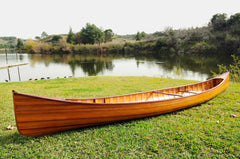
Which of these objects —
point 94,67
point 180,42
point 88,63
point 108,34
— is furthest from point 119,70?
point 108,34

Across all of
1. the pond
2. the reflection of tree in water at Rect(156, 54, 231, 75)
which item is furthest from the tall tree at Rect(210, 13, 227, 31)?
the pond

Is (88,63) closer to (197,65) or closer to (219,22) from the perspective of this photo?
(197,65)

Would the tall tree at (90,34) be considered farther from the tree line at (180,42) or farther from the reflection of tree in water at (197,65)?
the reflection of tree in water at (197,65)

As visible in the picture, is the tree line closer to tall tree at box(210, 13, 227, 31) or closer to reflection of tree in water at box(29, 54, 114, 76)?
tall tree at box(210, 13, 227, 31)

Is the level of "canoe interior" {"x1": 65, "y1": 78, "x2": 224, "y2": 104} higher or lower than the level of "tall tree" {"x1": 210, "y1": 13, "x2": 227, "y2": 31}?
lower

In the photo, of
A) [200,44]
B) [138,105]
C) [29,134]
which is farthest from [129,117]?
[200,44]

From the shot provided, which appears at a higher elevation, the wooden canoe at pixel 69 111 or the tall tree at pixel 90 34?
the tall tree at pixel 90 34

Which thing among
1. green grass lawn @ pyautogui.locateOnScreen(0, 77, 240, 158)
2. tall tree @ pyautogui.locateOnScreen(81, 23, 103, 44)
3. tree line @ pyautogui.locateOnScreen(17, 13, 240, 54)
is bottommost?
green grass lawn @ pyautogui.locateOnScreen(0, 77, 240, 158)

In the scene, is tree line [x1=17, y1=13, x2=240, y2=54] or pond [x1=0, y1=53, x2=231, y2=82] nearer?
pond [x1=0, y1=53, x2=231, y2=82]

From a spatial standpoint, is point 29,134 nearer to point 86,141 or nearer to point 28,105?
point 28,105

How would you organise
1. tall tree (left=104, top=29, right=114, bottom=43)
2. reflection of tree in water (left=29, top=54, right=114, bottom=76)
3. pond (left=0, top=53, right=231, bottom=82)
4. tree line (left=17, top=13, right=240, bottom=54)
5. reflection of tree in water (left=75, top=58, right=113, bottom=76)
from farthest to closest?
tall tree (left=104, top=29, right=114, bottom=43) → tree line (left=17, top=13, right=240, bottom=54) → reflection of tree in water (left=29, top=54, right=114, bottom=76) → reflection of tree in water (left=75, top=58, right=113, bottom=76) → pond (left=0, top=53, right=231, bottom=82)

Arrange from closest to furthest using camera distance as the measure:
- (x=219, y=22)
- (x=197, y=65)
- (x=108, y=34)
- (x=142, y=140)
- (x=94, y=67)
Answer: (x=142, y=140) < (x=197, y=65) < (x=94, y=67) < (x=219, y=22) < (x=108, y=34)

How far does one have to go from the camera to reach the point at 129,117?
3545 mm

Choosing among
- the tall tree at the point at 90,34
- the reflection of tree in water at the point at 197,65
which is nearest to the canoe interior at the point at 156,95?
the reflection of tree in water at the point at 197,65
